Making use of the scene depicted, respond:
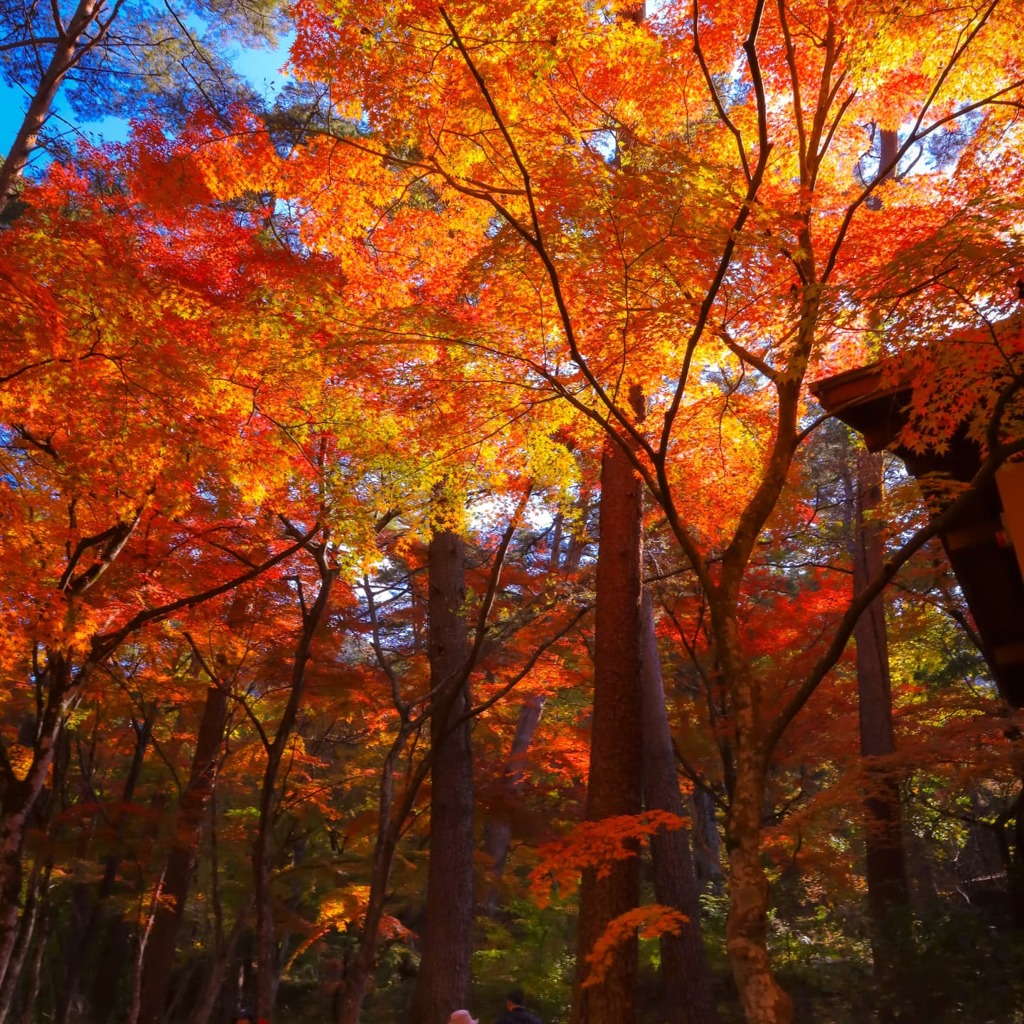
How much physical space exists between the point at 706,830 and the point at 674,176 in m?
18.8

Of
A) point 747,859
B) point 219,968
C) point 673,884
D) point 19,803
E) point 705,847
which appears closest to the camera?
point 747,859

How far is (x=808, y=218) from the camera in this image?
6379 millimetres

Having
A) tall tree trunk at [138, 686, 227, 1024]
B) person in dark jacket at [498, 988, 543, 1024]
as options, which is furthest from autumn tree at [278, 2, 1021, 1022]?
tall tree trunk at [138, 686, 227, 1024]

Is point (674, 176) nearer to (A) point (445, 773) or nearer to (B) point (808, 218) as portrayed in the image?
(B) point (808, 218)

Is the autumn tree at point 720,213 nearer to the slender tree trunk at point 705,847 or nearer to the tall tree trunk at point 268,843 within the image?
the tall tree trunk at point 268,843

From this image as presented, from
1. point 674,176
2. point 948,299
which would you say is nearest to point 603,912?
point 948,299

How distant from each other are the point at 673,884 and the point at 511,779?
6542 mm

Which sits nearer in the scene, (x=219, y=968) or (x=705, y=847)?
(x=219, y=968)

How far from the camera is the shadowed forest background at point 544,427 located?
535 cm

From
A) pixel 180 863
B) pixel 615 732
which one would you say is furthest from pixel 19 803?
pixel 615 732

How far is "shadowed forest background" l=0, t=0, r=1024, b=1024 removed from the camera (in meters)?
5.35

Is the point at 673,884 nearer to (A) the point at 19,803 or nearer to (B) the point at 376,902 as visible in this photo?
(B) the point at 376,902

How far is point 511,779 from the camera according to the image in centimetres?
1564

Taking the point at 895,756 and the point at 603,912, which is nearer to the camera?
the point at 603,912
